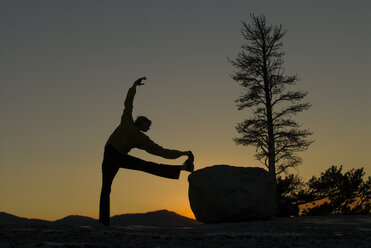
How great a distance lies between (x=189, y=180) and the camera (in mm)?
12656

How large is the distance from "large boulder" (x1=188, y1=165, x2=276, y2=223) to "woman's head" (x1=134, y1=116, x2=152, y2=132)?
2935mm

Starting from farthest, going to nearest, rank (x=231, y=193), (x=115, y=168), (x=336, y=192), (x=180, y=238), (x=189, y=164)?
1. (x=336, y=192)
2. (x=231, y=193)
3. (x=189, y=164)
4. (x=115, y=168)
5. (x=180, y=238)

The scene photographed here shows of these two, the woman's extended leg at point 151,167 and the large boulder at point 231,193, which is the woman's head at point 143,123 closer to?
the woman's extended leg at point 151,167

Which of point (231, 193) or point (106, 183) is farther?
point (231, 193)

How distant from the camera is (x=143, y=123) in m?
9.88

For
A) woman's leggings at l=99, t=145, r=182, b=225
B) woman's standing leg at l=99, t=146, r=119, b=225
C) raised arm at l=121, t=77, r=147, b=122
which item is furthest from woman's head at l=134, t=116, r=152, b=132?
woman's standing leg at l=99, t=146, r=119, b=225

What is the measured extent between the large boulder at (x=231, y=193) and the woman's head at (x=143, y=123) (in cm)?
294

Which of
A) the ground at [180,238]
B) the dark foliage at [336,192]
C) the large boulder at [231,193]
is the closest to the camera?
the ground at [180,238]

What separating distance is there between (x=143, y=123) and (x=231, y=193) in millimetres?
3448

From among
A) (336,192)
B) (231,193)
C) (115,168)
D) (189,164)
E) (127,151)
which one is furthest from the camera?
(336,192)

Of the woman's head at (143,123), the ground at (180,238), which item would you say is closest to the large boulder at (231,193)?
the woman's head at (143,123)

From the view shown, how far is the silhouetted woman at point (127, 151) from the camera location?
9.62 meters

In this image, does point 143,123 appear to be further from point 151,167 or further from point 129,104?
point 151,167

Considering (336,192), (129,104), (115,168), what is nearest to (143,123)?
(129,104)
